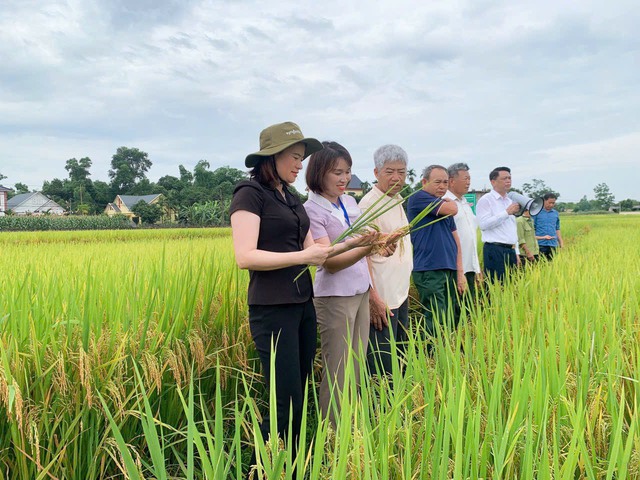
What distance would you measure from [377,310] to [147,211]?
41851 mm

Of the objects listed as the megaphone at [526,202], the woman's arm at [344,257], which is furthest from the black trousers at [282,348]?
the megaphone at [526,202]

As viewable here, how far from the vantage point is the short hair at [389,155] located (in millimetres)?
2570

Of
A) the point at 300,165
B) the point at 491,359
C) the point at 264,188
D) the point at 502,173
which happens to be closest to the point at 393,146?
the point at 300,165

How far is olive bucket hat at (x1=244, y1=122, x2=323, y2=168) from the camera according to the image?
180cm

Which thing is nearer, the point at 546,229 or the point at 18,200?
the point at 546,229

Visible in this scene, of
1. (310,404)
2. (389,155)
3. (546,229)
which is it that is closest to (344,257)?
(389,155)

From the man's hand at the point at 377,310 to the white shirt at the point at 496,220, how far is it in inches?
93.7

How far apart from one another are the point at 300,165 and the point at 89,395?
1173 millimetres

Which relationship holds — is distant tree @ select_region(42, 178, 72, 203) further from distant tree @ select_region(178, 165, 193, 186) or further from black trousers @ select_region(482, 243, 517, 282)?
black trousers @ select_region(482, 243, 517, 282)

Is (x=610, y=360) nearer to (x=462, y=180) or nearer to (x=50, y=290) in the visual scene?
(x=50, y=290)

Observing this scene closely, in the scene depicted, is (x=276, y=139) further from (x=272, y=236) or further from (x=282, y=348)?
(x=282, y=348)

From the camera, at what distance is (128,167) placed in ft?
260

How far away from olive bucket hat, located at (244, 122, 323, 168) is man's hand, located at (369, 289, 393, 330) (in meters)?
1.02

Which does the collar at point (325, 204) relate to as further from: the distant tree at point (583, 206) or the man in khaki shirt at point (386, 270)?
the distant tree at point (583, 206)
